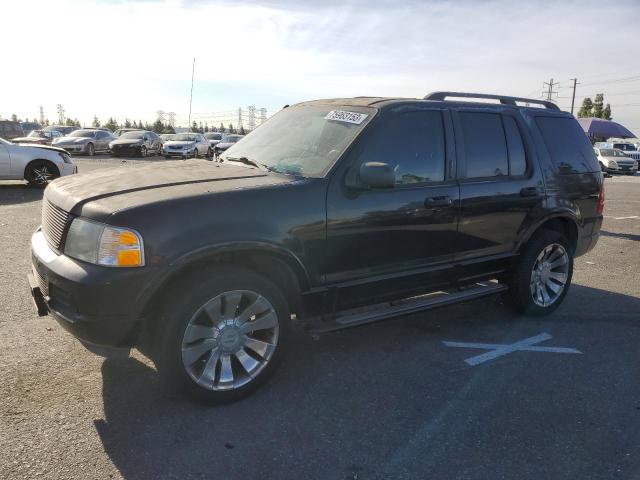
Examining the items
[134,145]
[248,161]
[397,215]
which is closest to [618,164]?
[134,145]

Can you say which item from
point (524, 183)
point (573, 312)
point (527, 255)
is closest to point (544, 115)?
point (524, 183)

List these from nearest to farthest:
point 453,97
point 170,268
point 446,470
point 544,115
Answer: point 446,470
point 170,268
point 453,97
point 544,115

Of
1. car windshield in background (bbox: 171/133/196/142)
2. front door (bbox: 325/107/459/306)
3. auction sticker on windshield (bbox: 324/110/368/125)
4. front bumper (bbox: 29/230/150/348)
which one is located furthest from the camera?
car windshield in background (bbox: 171/133/196/142)

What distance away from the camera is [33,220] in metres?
8.87

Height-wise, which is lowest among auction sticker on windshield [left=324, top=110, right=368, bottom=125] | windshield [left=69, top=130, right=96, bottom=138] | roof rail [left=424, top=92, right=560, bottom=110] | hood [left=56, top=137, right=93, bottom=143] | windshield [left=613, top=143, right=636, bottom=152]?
windshield [left=613, top=143, right=636, bottom=152]

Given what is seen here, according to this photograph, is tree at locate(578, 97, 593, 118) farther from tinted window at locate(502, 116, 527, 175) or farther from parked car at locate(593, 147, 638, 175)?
tinted window at locate(502, 116, 527, 175)

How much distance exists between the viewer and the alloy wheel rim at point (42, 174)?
508 inches

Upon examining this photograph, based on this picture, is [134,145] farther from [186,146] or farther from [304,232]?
[304,232]

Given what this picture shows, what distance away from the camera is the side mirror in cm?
349

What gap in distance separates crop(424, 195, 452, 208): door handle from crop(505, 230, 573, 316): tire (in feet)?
4.00

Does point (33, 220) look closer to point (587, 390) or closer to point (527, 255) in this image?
point (527, 255)

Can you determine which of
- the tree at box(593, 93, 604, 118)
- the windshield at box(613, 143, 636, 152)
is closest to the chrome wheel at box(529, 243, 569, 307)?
the windshield at box(613, 143, 636, 152)

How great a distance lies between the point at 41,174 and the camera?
42.4 ft

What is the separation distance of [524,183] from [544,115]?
903mm
